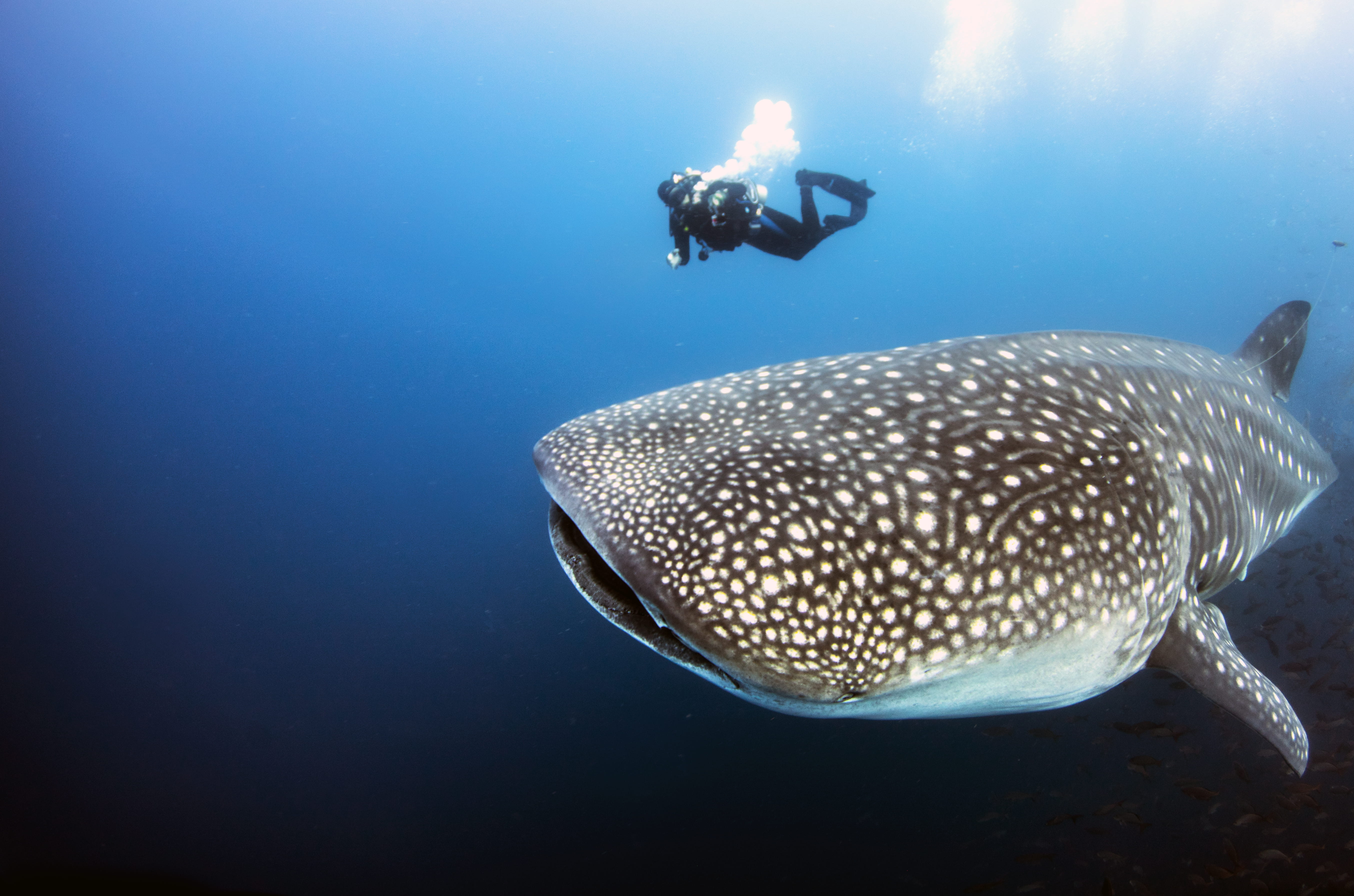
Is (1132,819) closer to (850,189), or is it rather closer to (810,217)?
(810,217)

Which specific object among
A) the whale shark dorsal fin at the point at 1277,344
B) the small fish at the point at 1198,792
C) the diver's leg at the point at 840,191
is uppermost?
the diver's leg at the point at 840,191

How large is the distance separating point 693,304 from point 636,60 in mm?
24281

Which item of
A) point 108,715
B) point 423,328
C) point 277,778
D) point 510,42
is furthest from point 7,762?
point 510,42

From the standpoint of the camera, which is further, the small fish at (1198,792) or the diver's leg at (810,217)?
the diver's leg at (810,217)

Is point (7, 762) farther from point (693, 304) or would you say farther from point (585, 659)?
point (693, 304)

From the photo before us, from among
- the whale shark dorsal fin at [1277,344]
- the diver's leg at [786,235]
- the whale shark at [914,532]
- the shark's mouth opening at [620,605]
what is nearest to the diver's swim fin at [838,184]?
the diver's leg at [786,235]

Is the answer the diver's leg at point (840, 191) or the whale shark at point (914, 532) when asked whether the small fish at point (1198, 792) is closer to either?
the whale shark at point (914, 532)

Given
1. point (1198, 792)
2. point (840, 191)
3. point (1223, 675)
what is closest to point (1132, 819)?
point (1198, 792)

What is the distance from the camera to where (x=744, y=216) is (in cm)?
812

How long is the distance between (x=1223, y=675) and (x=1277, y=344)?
442cm

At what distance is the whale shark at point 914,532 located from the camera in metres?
1.50

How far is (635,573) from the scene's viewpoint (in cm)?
153

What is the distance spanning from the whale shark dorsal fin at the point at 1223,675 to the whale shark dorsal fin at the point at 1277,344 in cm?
356

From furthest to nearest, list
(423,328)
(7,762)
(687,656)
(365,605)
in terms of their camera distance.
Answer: (423,328), (365,605), (7,762), (687,656)
